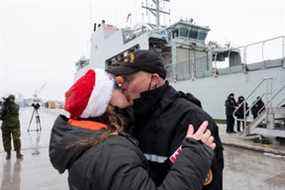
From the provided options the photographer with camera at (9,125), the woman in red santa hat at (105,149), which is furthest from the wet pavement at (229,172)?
the woman in red santa hat at (105,149)

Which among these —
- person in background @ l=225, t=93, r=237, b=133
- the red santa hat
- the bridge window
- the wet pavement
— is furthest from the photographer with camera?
the bridge window

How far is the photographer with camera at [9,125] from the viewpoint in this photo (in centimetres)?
666

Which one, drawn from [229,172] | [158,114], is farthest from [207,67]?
[158,114]

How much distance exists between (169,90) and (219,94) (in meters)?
13.9

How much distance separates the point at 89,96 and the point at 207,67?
15.5 metres

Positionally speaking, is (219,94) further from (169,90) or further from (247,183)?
(169,90)

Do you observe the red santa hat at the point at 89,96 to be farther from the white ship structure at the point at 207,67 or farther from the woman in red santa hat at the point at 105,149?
the white ship structure at the point at 207,67

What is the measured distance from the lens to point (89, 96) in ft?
3.88

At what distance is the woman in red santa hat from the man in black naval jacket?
0.37 ft

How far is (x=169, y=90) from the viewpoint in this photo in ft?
4.72

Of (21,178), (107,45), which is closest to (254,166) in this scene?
(21,178)

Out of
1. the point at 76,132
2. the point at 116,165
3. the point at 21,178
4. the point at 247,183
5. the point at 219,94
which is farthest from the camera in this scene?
the point at 219,94

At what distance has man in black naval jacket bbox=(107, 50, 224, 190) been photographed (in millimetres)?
1253

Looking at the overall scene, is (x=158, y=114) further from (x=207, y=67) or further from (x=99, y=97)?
(x=207, y=67)
